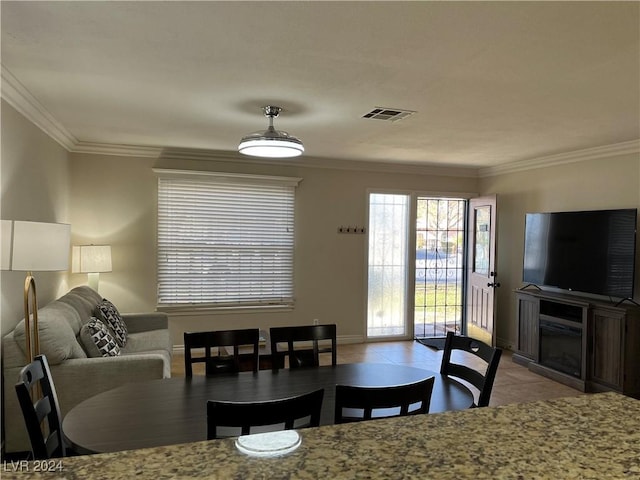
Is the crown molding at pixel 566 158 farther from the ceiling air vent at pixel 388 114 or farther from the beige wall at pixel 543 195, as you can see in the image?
the ceiling air vent at pixel 388 114

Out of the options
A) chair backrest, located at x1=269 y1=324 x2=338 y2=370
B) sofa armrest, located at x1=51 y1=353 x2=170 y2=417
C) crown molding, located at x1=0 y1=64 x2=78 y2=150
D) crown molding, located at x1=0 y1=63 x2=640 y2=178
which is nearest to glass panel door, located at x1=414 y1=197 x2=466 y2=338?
crown molding, located at x1=0 y1=63 x2=640 y2=178

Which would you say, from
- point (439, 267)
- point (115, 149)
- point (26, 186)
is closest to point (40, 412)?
point (26, 186)

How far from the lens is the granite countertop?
2.88 feet

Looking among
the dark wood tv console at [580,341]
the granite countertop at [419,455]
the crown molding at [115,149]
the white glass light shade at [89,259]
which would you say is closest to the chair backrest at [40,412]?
the granite countertop at [419,455]

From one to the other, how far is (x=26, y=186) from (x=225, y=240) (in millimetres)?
2355

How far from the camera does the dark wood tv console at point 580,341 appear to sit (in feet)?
12.7

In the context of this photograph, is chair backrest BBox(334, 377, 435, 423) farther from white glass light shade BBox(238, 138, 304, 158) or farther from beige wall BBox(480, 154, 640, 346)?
beige wall BBox(480, 154, 640, 346)

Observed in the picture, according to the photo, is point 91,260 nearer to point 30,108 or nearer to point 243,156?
point 30,108

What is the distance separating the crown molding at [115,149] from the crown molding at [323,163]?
12 centimetres

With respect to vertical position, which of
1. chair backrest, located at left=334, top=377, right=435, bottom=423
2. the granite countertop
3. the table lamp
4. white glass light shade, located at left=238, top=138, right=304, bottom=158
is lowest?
chair backrest, located at left=334, top=377, right=435, bottom=423

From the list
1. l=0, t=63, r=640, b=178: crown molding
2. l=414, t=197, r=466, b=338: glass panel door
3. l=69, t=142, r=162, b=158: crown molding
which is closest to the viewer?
l=0, t=63, r=640, b=178: crown molding

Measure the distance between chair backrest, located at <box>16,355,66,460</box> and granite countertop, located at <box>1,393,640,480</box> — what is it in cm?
63

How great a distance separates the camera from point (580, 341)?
4246 mm

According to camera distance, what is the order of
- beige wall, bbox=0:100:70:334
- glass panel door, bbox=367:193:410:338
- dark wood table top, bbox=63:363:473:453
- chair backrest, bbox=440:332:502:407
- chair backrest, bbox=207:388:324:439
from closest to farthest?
1. chair backrest, bbox=207:388:324:439
2. dark wood table top, bbox=63:363:473:453
3. chair backrest, bbox=440:332:502:407
4. beige wall, bbox=0:100:70:334
5. glass panel door, bbox=367:193:410:338
